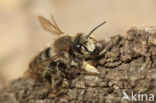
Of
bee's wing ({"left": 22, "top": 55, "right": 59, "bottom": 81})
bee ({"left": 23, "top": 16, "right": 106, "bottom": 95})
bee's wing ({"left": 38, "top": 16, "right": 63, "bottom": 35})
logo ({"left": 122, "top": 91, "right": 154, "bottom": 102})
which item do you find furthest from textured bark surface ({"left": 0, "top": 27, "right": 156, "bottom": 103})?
bee's wing ({"left": 38, "top": 16, "right": 63, "bottom": 35})

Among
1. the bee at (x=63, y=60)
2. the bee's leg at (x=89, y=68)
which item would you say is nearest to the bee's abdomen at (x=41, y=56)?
the bee at (x=63, y=60)

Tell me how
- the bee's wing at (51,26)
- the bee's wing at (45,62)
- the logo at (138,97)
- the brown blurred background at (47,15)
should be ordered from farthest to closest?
1. the brown blurred background at (47,15)
2. the bee's wing at (51,26)
3. the bee's wing at (45,62)
4. the logo at (138,97)

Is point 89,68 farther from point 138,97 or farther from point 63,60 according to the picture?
point 138,97

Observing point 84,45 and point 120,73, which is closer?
point 120,73

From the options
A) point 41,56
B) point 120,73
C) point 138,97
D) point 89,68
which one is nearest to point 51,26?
point 41,56

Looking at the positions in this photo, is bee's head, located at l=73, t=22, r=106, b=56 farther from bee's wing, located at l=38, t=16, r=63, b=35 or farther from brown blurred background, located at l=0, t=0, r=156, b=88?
brown blurred background, located at l=0, t=0, r=156, b=88

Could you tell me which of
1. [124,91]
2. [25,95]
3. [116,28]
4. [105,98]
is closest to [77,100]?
[105,98]

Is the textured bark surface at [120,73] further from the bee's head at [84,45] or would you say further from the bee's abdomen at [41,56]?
the bee's abdomen at [41,56]
